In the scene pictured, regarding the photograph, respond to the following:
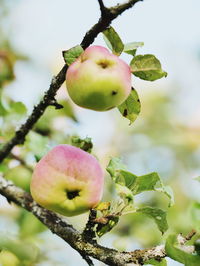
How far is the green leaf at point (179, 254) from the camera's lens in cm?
81

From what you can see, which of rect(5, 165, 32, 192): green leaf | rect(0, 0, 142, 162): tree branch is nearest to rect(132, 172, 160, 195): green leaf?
rect(0, 0, 142, 162): tree branch

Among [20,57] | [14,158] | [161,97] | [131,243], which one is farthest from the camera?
[161,97]

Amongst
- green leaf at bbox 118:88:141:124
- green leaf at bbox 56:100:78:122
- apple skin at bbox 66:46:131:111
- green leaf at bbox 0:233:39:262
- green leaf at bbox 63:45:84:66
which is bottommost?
green leaf at bbox 0:233:39:262

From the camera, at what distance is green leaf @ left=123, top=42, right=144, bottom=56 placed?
2.88ft

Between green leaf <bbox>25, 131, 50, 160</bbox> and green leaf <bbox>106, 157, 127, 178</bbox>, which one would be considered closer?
green leaf <bbox>106, 157, 127, 178</bbox>

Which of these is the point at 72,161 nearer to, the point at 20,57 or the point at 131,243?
the point at 131,243

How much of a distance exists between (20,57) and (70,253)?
1339mm

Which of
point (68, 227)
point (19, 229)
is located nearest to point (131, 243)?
point (19, 229)

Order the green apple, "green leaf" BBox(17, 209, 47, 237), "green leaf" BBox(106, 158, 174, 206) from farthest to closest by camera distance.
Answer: "green leaf" BBox(17, 209, 47, 237)
the green apple
"green leaf" BBox(106, 158, 174, 206)

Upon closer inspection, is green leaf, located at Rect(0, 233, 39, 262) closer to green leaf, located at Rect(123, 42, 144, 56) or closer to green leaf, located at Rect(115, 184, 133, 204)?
green leaf, located at Rect(115, 184, 133, 204)

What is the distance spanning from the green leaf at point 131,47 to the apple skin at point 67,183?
229 mm

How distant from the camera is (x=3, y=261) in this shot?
120 centimetres

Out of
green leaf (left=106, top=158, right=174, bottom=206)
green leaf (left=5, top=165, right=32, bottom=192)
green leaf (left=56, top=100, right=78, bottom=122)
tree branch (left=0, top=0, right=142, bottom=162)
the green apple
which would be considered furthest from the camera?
green leaf (left=56, top=100, right=78, bottom=122)

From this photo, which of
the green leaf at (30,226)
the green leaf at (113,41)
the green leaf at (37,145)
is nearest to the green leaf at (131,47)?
the green leaf at (113,41)
